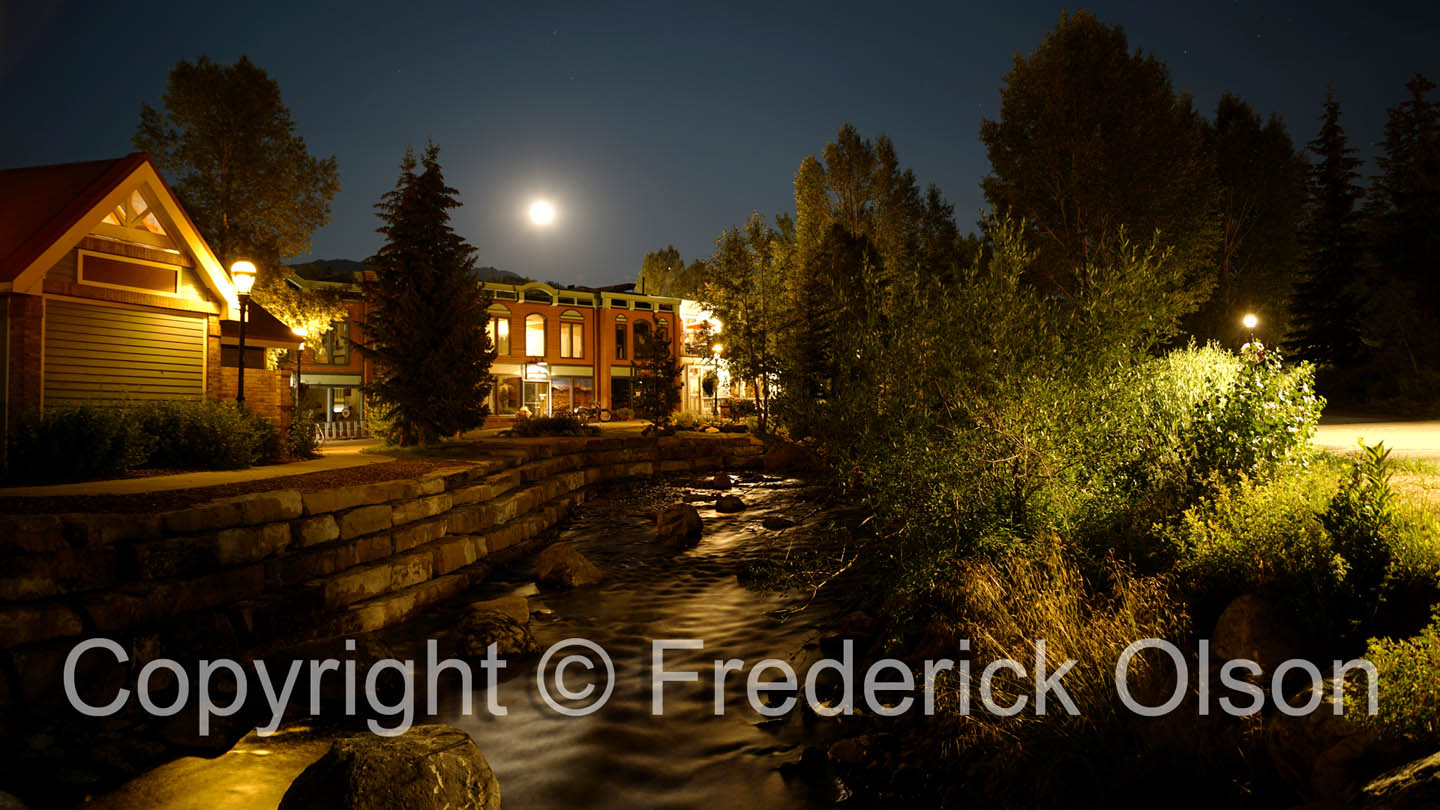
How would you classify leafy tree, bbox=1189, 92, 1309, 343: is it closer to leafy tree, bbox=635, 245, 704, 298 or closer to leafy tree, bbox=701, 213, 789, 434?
leafy tree, bbox=701, 213, 789, 434

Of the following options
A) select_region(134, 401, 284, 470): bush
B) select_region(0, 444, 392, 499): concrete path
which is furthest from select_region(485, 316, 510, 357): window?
select_region(134, 401, 284, 470): bush

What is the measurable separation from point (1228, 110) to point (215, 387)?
4980 cm

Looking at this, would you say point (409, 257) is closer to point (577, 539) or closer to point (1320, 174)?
point (577, 539)

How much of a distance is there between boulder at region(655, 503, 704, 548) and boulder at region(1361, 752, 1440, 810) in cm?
1123

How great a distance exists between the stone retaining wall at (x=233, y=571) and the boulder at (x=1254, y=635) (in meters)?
8.62

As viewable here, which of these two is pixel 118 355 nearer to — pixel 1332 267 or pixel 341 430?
pixel 341 430

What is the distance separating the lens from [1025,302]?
7.96 metres

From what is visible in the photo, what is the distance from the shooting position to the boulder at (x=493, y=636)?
7.83m

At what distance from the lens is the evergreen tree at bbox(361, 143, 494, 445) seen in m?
17.4

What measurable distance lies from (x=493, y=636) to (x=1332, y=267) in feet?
130

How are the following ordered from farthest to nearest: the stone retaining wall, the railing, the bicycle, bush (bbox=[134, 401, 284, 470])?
the bicycle → the railing → bush (bbox=[134, 401, 284, 470]) → the stone retaining wall

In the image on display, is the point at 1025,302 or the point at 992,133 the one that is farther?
the point at 992,133

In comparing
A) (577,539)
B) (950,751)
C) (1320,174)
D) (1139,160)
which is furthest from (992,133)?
(950,751)

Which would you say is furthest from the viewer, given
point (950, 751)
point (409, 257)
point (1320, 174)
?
point (1320, 174)
